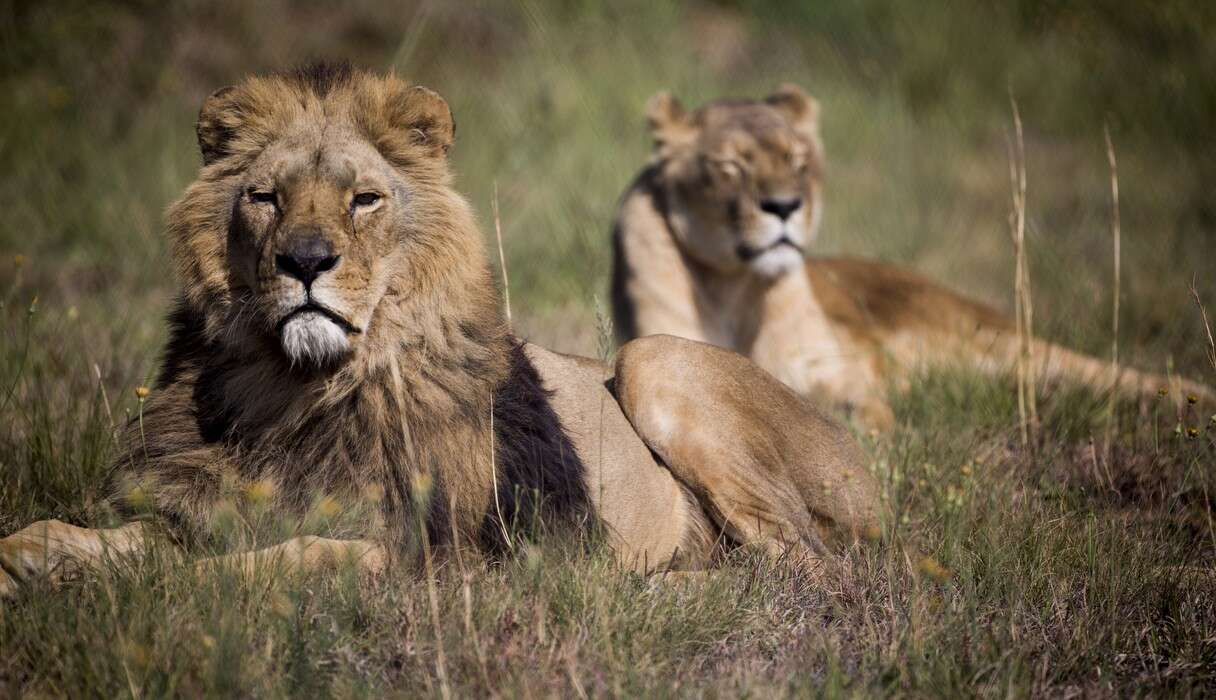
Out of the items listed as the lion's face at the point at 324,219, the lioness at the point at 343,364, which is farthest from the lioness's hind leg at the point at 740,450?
the lion's face at the point at 324,219

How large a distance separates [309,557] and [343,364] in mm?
591

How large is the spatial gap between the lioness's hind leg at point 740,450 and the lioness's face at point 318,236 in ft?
3.87

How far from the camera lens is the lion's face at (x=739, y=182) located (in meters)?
6.76

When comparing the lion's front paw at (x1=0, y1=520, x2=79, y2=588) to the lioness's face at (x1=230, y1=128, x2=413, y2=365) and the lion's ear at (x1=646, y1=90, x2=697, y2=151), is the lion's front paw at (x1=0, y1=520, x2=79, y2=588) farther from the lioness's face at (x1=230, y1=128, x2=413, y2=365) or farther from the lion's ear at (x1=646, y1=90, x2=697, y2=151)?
the lion's ear at (x1=646, y1=90, x2=697, y2=151)

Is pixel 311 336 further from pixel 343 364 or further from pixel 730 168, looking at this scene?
pixel 730 168

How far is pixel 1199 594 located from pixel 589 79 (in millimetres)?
10061

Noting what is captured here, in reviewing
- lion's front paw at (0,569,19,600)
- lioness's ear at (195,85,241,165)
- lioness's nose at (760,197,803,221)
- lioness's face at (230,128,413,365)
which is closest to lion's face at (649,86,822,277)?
lioness's nose at (760,197,803,221)

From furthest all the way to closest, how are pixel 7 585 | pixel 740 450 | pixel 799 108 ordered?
1. pixel 799 108
2. pixel 740 450
3. pixel 7 585

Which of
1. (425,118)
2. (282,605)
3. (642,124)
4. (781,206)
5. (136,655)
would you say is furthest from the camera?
(642,124)

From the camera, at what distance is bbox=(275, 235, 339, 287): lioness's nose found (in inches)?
132

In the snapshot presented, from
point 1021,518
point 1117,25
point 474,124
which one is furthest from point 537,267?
point 1117,25

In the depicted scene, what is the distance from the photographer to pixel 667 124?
289 inches

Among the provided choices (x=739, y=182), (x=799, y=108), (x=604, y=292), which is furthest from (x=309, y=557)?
(x=604, y=292)

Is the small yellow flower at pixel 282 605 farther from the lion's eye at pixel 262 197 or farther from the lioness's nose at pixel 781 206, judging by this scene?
the lioness's nose at pixel 781 206
